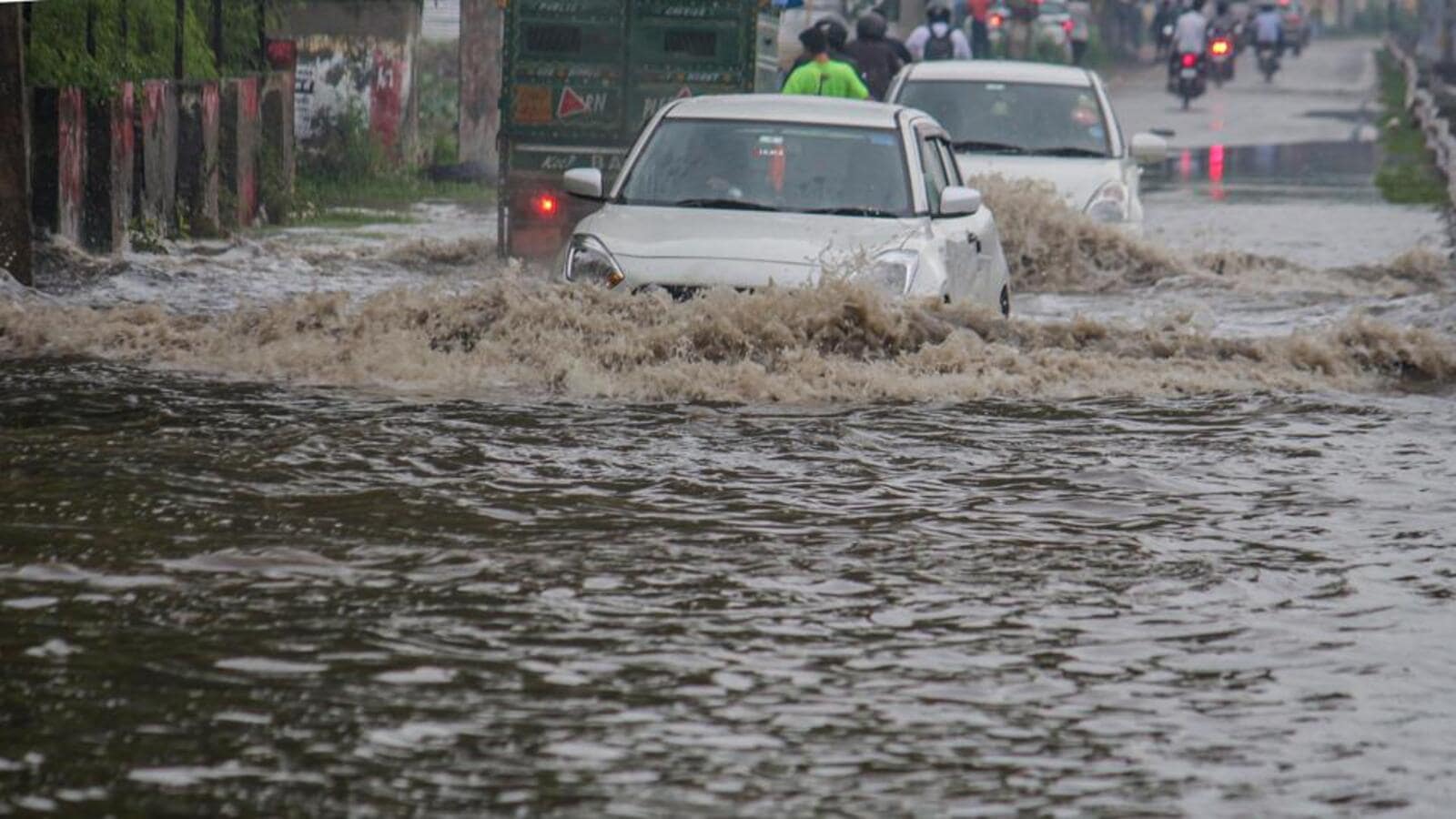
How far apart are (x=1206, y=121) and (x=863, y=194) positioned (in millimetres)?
32138

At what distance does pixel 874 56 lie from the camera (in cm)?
2408

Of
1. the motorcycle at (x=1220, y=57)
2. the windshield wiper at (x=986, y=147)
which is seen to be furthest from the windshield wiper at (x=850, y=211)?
the motorcycle at (x=1220, y=57)

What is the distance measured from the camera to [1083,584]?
307 inches

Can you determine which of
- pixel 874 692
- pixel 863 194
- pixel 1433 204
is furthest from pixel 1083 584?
pixel 1433 204

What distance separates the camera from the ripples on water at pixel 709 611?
568cm

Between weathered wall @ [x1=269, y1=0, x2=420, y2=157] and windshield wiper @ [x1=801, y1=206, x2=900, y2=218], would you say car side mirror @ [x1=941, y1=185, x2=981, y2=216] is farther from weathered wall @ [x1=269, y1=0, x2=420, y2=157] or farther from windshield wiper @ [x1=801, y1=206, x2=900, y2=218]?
weathered wall @ [x1=269, y1=0, x2=420, y2=157]

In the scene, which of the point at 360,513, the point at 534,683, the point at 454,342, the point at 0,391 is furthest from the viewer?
the point at 454,342

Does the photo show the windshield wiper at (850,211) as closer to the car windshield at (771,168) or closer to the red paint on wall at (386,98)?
the car windshield at (771,168)

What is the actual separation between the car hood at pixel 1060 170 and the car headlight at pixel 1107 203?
0.04 meters

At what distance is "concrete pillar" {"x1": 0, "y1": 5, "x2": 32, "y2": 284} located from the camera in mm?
14289

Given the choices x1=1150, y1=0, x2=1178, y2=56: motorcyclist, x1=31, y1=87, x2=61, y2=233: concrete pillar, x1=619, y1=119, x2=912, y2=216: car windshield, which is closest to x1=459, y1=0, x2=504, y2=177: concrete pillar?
x1=31, y1=87, x2=61, y2=233: concrete pillar

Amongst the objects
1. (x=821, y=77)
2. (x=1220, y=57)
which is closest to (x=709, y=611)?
(x=821, y=77)

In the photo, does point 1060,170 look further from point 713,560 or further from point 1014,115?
point 713,560

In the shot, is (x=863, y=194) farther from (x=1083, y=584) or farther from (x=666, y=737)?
(x=666, y=737)
